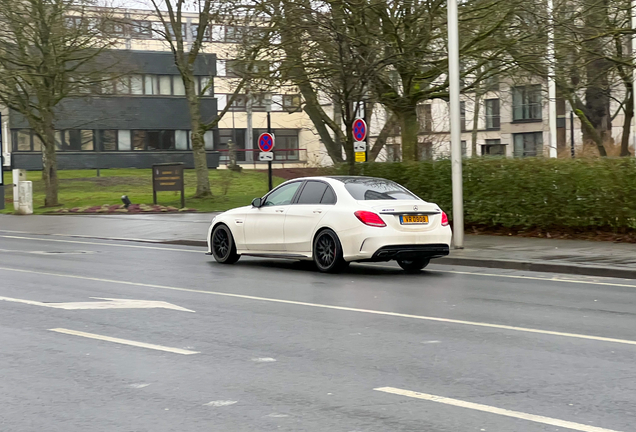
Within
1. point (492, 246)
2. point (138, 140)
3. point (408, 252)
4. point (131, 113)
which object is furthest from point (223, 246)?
point (138, 140)

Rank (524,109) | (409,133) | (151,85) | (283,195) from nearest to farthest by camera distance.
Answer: (283,195) < (409,133) < (151,85) < (524,109)

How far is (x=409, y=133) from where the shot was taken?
78.9 ft

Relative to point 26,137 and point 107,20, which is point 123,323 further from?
point 26,137

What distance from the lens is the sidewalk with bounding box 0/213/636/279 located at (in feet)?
46.8

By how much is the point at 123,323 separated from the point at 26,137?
5552 centimetres

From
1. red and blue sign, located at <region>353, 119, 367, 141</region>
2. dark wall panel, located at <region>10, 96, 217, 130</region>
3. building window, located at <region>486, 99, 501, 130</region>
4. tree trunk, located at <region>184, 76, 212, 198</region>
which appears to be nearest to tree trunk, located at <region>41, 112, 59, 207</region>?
tree trunk, located at <region>184, 76, 212, 198</region>

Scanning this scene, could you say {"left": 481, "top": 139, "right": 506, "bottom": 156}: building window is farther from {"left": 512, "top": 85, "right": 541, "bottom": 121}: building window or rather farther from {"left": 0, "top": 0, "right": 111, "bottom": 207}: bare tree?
{"left": 0, "top": 0, "right": 111, "bottom": 207}: bare tree

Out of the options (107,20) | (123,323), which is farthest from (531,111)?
(123,323)

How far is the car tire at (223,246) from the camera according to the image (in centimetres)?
1578

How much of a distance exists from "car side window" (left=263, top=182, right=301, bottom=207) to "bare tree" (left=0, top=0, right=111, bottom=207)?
2292 cm

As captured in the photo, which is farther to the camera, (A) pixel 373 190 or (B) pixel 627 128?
(B) pixel 627 128

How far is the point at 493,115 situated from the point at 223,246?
60.9 m

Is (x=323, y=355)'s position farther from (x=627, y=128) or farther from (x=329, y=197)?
(x=627, y=128)

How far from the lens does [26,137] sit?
2426 inches
